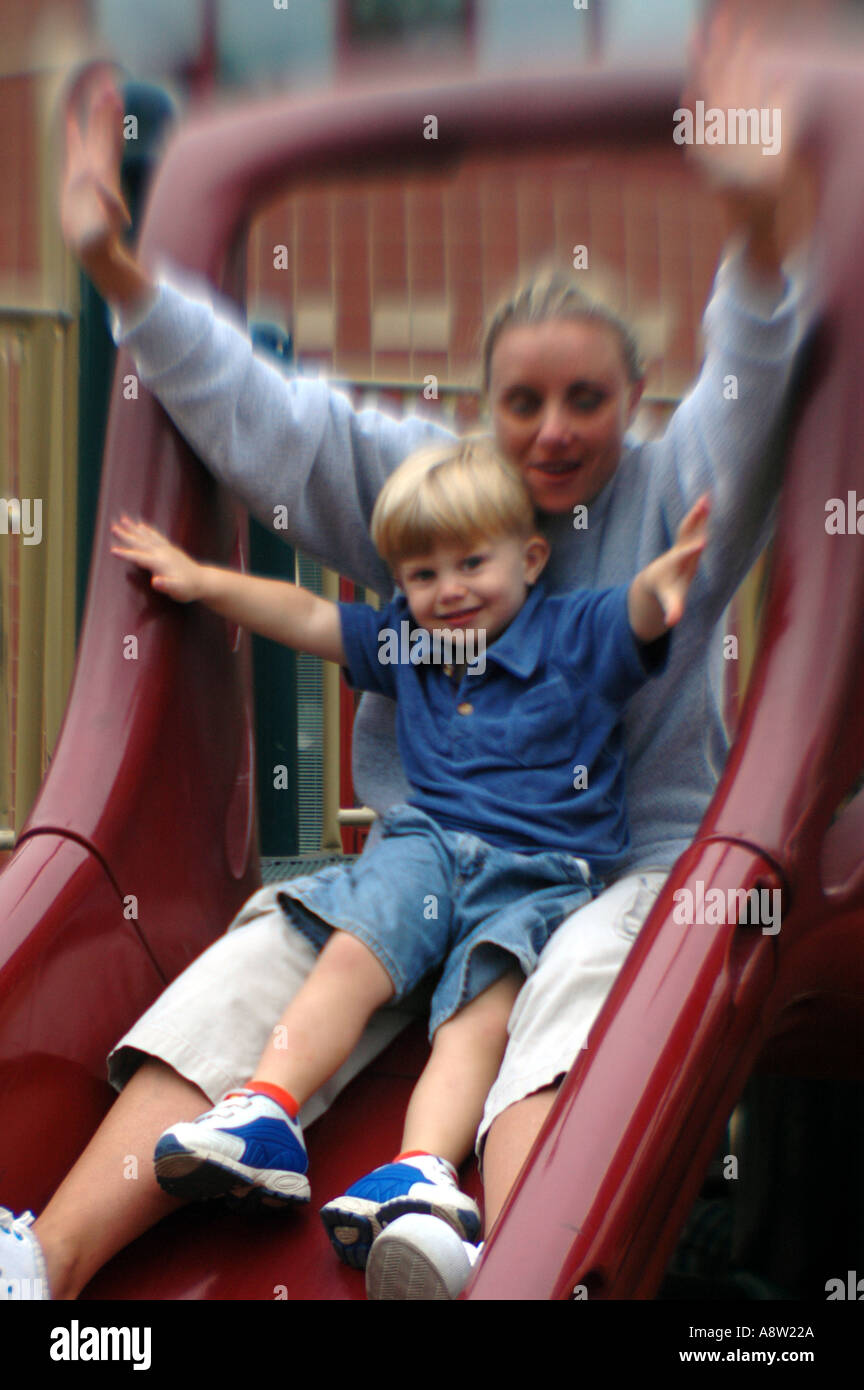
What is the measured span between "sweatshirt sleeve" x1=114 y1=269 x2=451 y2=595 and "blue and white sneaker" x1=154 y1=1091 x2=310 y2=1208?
752mm

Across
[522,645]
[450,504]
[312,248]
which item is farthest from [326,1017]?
[312,248]

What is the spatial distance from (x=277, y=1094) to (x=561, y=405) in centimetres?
81

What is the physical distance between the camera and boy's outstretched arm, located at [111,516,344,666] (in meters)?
1.50

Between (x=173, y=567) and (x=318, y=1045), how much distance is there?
57cm

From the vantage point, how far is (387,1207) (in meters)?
1.04

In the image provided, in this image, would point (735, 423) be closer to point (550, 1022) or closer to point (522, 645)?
point (522, 645)

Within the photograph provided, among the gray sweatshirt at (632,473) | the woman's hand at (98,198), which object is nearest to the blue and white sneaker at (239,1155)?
the gray sweatshirt at (632,473)

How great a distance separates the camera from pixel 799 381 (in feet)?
4.50

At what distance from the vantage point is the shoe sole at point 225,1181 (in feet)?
3.53

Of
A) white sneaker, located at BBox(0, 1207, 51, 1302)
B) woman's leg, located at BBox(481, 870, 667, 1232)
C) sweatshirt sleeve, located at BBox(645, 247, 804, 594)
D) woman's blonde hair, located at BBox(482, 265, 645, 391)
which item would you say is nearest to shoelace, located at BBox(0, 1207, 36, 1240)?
white sneaker, located at BBox(0, 1207, 51, 1302)

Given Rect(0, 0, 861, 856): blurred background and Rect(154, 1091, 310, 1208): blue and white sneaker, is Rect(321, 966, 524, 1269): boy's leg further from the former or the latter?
Rect(0, 0, 861, 856): blurred background

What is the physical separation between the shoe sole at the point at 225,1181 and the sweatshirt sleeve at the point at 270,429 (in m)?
0.81

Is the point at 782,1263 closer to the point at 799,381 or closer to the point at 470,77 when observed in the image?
the point at 799,381
